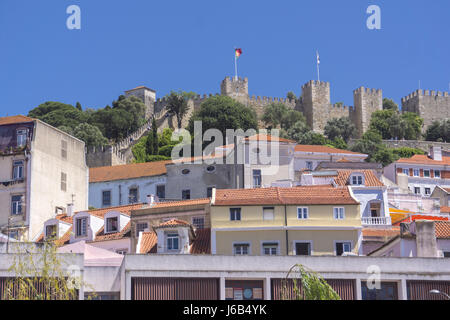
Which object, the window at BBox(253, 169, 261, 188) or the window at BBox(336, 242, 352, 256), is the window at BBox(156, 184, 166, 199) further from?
the window at BBox(336, 242, 352, 256)

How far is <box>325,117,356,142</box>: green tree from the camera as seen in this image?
12469cm

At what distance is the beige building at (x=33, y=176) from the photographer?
57438mm

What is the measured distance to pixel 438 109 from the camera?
147125mm

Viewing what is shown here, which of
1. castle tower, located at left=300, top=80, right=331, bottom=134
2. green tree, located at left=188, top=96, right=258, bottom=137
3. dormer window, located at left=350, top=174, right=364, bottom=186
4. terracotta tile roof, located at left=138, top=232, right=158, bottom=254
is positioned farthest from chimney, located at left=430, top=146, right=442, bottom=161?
terracotta tile roof, located at left=138, top=232, right=158, bottom=254

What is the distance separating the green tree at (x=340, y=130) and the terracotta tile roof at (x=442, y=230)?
78680 mm

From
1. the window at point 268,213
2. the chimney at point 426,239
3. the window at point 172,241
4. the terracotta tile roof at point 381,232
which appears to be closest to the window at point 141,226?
the window at point 172,241

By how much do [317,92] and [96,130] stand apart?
4088 cm

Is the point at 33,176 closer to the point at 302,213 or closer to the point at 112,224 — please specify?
the point at 112,224

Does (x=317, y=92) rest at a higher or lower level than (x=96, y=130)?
higher

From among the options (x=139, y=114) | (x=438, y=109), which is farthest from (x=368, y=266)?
(x=438, y=109)

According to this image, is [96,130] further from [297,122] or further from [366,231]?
[366,231]

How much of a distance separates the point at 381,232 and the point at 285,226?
24.4 ft

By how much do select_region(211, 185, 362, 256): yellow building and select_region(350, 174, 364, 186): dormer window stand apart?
36.8 ft
